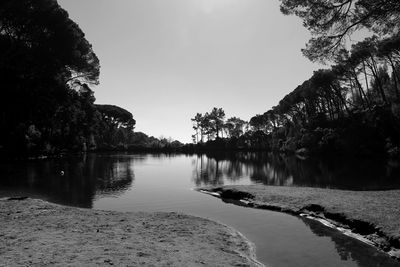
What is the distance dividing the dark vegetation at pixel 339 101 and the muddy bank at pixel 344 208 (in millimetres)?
8590

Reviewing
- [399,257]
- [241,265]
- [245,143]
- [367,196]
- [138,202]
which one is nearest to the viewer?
[241,265]

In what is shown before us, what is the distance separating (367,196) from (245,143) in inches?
5586

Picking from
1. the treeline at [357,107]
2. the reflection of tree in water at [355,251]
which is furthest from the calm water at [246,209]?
the treeline at [357,107]

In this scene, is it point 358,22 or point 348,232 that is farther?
point 358,22

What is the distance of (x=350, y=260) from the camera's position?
12188 mm

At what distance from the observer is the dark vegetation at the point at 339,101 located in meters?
19.0

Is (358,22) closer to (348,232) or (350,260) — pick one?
(348,232)

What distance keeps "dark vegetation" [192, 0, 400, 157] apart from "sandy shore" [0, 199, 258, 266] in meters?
12.7

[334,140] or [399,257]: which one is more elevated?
[334,140]

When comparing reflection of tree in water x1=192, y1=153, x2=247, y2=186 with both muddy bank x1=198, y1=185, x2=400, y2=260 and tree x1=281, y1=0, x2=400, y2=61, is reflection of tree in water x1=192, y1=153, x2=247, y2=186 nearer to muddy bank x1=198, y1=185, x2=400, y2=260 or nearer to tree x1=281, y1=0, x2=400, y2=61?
muddy bank x1=198, y1=185, x2=400, y2=260

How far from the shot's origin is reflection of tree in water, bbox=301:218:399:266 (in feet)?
38.8

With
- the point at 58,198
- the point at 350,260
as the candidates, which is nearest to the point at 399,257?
the point at 350,260

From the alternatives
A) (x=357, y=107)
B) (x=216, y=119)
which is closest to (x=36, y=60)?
(x=357, y=107)

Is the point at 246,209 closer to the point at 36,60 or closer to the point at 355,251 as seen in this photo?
the point at 355,251
